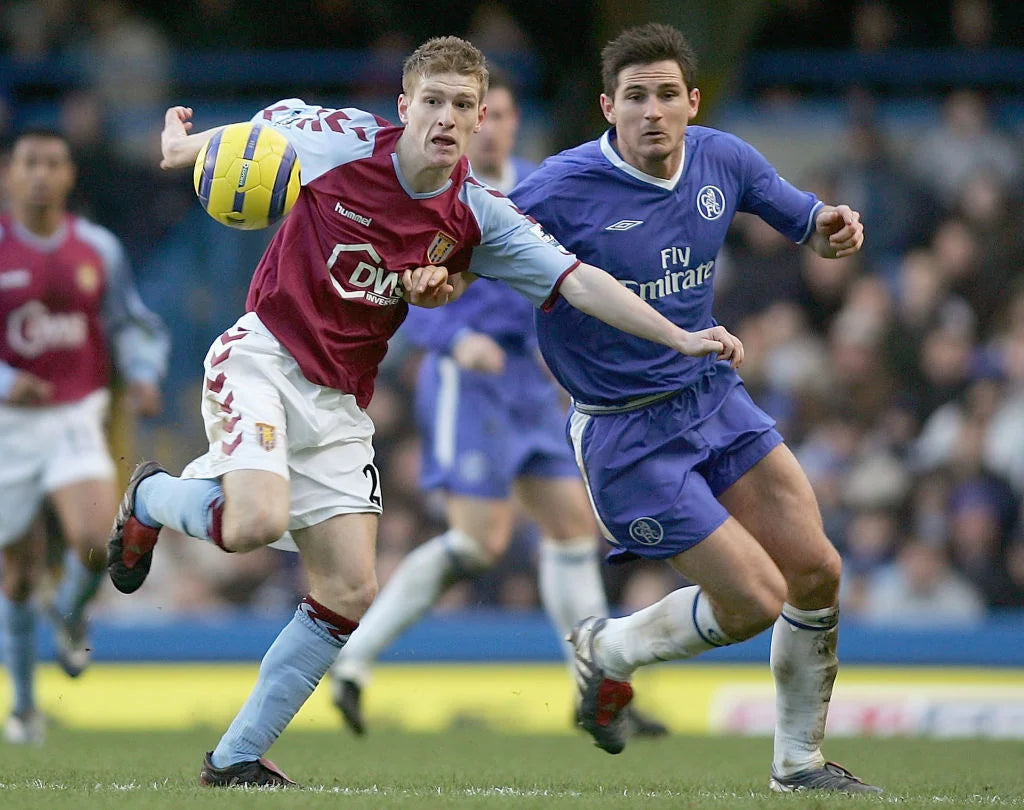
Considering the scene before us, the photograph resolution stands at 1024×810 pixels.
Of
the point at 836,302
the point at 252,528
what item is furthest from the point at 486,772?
the point at 836,302

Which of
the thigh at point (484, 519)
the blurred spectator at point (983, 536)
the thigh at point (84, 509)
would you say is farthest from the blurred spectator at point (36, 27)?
the blurred spectator at point (983, 536)

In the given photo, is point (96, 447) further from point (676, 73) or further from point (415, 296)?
point (676, 73)

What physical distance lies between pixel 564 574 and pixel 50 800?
3.44 m

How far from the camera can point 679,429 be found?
18.0ft

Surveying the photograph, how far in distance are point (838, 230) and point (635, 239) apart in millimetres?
690

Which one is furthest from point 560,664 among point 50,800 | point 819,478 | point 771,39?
point 771,39

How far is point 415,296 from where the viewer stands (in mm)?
5230

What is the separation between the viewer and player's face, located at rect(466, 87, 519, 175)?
305 inches

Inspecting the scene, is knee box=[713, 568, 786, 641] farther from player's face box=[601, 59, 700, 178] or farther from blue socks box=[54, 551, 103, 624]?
blue socks box=[54, 551, 103, 624]

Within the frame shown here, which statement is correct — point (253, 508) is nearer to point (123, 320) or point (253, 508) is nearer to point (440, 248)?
point (440, 248)

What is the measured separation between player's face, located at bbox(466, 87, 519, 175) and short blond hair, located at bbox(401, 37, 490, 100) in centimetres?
234

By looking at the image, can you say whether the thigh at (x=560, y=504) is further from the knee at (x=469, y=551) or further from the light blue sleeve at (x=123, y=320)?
the light blue sleeve at (x=123, y=320)

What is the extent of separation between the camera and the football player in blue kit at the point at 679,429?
17.6ft

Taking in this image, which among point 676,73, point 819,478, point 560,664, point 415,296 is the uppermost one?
point 676,73
